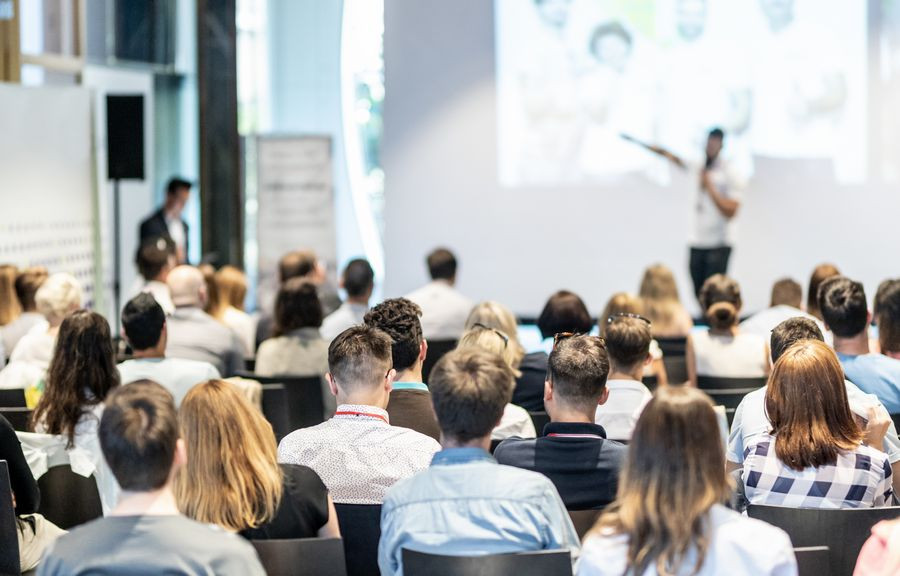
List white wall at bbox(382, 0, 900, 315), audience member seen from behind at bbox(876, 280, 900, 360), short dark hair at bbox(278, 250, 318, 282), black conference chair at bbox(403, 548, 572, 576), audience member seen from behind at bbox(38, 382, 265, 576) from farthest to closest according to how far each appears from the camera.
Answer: white wall at bbox(382, 0, 900, 315) < short dark hair at bbox(278, 250, 318, 282) < audience member seen from behind at bbox(876, 280, 900, 360) < black conference chair at bbox(403, 548, 572, 576) < audience member seen from behind at bbox(38, 382, 265, 576)

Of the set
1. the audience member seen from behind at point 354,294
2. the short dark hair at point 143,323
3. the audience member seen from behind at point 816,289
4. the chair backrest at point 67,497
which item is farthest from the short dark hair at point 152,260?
the audience member seen from behind at point 816,289

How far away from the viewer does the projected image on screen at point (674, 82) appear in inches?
369

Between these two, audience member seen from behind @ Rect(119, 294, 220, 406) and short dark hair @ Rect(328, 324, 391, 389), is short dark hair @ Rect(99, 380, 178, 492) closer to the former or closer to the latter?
short dark hair @ Rect(328, 324, 391, 389)

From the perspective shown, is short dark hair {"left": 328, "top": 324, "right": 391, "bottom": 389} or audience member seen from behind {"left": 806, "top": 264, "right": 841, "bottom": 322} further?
audience member seen from behind {"left": 806, "top": 264, "right": 841, "bottom": 322}

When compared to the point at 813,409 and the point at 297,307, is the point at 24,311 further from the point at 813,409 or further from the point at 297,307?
the point at 813,409

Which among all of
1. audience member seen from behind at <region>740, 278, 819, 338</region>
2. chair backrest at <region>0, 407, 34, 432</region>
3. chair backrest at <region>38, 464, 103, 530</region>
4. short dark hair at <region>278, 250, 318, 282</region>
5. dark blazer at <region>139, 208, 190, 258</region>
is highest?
dark blazer at <region>139, 208, 190, 258</region>

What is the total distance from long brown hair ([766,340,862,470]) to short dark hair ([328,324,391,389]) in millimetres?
1032

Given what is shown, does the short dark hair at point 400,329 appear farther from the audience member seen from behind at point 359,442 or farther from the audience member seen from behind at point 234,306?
the audience member seen from behind at point 234,306

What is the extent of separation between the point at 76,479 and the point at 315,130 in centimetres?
731

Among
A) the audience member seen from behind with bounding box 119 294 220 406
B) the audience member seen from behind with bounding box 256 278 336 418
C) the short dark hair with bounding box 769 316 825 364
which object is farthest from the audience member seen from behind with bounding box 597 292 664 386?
the audience member seen from behind with bounding box 119 294 220 406

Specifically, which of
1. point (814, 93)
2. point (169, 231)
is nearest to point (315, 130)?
point (169, 231)

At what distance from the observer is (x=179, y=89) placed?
1068cm

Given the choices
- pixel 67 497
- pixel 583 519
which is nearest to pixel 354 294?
pixel 67 497

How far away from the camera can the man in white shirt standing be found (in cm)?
651
